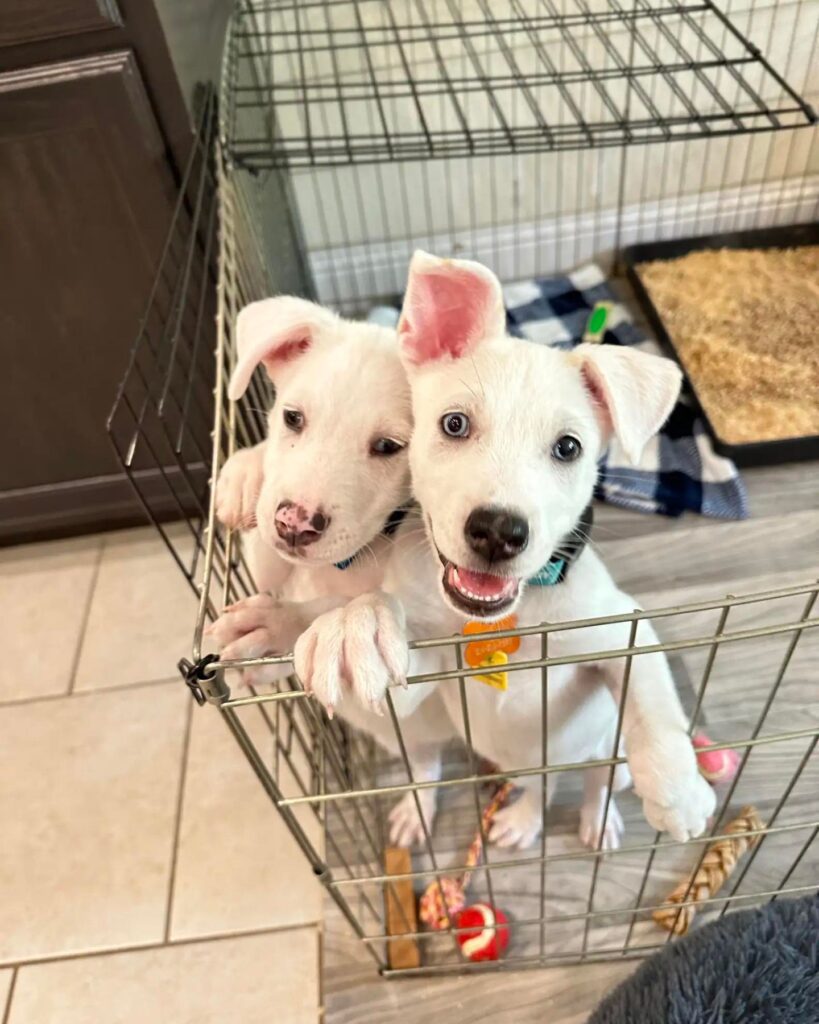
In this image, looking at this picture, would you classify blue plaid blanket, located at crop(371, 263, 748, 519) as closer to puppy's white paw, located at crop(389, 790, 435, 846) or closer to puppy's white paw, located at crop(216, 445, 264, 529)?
puppy's white paw, located at crop(389, 790, 435, 846)

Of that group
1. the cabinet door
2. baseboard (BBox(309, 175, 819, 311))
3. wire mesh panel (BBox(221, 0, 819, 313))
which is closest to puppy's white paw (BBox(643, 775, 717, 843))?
the cabinet door

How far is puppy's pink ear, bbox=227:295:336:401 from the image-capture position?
93 cm

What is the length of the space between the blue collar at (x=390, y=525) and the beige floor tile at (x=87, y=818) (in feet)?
2.39

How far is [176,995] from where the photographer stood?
123cm

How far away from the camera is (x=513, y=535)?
2.36 feet

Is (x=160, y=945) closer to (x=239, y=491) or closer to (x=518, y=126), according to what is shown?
(x=239, y=491)

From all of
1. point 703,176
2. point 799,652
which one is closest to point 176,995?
point 799,652

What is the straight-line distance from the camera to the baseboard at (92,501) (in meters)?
1.71

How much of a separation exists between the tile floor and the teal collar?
72cm

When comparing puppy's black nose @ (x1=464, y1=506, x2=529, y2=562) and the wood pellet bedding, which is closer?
puppy's black nose @ (x1=464, y1=506, x2=529, y2=562)

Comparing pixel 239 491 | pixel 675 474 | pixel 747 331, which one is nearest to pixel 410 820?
pixel 239 491

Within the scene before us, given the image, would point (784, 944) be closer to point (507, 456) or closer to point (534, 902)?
point (534, 902)

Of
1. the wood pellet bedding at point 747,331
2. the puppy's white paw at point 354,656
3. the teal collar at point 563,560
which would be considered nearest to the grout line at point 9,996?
the puppy's white paw at point 354,656

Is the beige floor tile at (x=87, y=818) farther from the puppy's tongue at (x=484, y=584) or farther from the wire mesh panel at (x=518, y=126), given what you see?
the wire mesh panel at (x=518, y=126)
